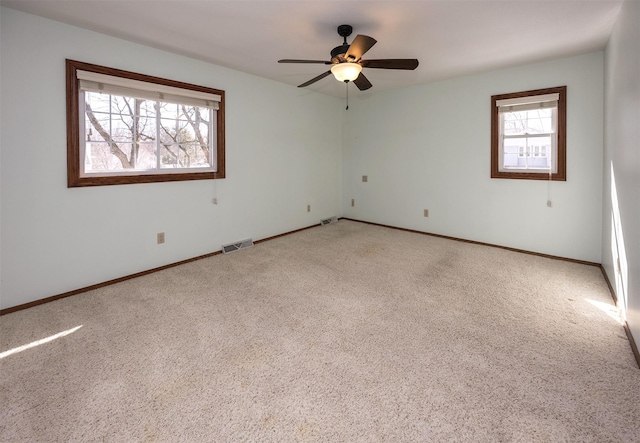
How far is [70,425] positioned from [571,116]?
511cm

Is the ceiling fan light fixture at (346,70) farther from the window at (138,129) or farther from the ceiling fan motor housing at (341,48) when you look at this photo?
the window at (138,129)

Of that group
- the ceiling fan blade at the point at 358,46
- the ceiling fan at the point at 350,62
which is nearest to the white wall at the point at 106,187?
the ceiling fan at the point at 350,62

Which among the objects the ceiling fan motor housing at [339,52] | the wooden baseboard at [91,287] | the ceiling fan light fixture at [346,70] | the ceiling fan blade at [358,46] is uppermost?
the ceiling fan motor housing at [339,52]

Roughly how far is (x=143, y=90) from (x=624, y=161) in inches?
168

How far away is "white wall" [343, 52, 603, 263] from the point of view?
3.73m

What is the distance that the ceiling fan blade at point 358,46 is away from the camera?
2432 millimetres

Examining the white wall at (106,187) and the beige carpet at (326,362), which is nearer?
the beige carpet at (326,362)

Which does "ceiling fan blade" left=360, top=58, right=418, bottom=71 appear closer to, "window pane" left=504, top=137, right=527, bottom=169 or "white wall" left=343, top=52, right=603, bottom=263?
"white wall" left=343, top=52, right=603, bottom=263

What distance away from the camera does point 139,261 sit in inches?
138

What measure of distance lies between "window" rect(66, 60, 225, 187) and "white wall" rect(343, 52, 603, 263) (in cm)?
279

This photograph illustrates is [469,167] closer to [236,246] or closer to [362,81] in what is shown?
[362,81]

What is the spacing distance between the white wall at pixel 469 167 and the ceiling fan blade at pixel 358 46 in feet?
5.71

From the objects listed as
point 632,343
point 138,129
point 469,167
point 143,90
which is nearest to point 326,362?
point 632,343

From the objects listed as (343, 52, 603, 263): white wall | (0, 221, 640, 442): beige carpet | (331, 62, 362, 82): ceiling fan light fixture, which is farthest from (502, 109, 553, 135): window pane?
(331, 62, 362, 82): ceiling fan light fixture
